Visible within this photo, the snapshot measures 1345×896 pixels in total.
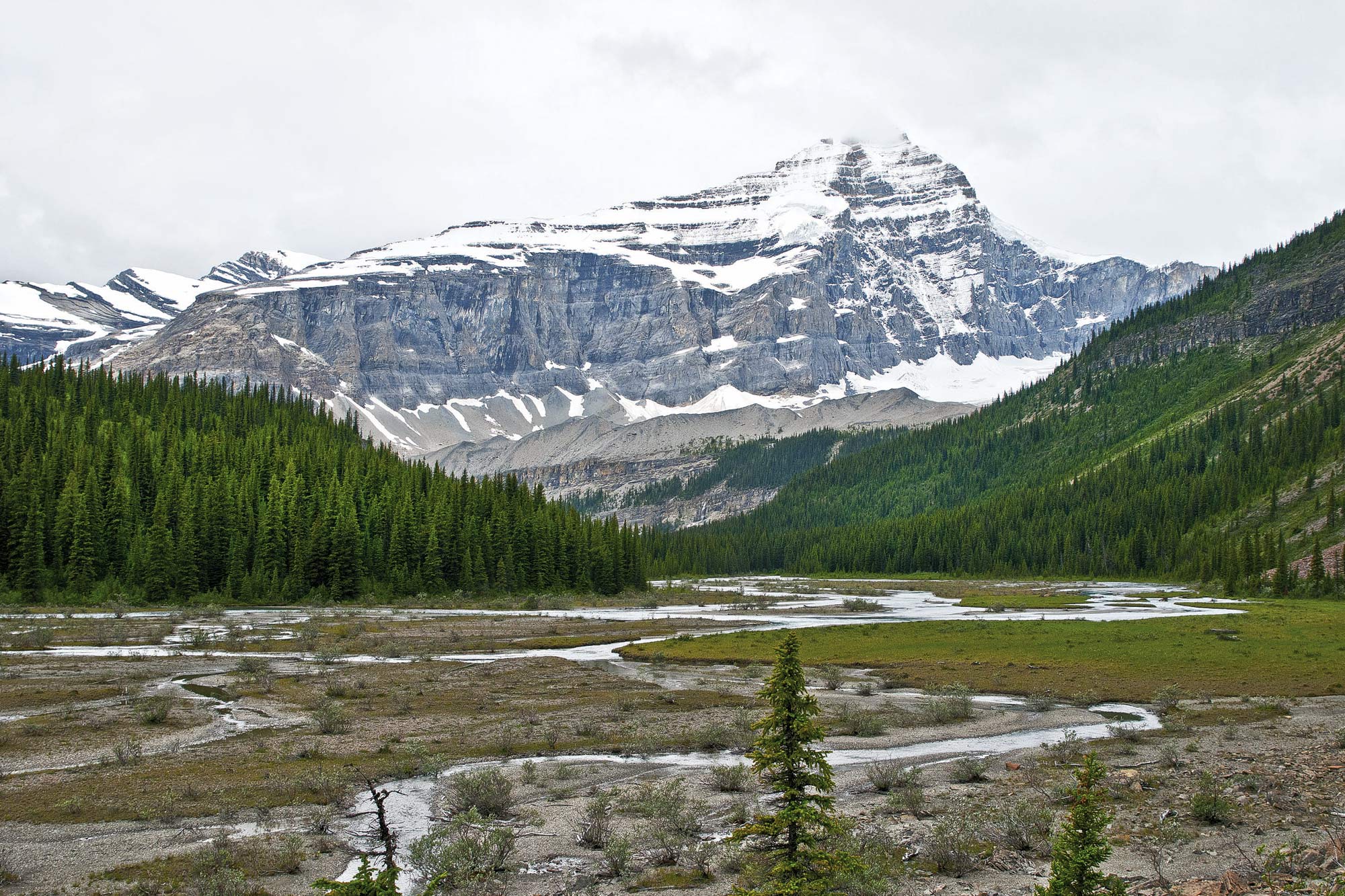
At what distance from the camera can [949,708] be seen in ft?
123

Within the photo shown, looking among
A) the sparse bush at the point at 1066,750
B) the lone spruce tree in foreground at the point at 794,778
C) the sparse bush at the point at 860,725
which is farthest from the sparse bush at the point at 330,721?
the sparse bush at the point at 1066,750

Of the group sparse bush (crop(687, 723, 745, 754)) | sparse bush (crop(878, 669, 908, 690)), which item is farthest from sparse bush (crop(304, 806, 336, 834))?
sparse bush (crop(878, 669, 908, 690))

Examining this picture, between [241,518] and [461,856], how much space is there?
305 ft

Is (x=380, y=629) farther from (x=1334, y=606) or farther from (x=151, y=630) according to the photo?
(x=1334, y=606)

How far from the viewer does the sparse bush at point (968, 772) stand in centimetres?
2733

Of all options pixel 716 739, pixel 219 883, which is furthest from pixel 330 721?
pixel 219 883

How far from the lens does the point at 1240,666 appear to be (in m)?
47.8

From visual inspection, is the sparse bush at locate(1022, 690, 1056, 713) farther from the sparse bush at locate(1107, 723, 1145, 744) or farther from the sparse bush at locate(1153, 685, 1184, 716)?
the sparse bush at locate(1107, 723, 1145, 744)

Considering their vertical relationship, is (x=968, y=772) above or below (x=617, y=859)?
above

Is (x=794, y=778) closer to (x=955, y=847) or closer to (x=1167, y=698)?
(x=955, y=847)

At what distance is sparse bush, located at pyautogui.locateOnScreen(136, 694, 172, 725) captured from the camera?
33969 millimetres

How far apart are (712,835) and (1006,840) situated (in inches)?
249

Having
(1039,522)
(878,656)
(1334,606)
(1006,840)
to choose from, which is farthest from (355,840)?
(1039,522)

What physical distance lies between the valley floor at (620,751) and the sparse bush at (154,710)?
0.10 meters
